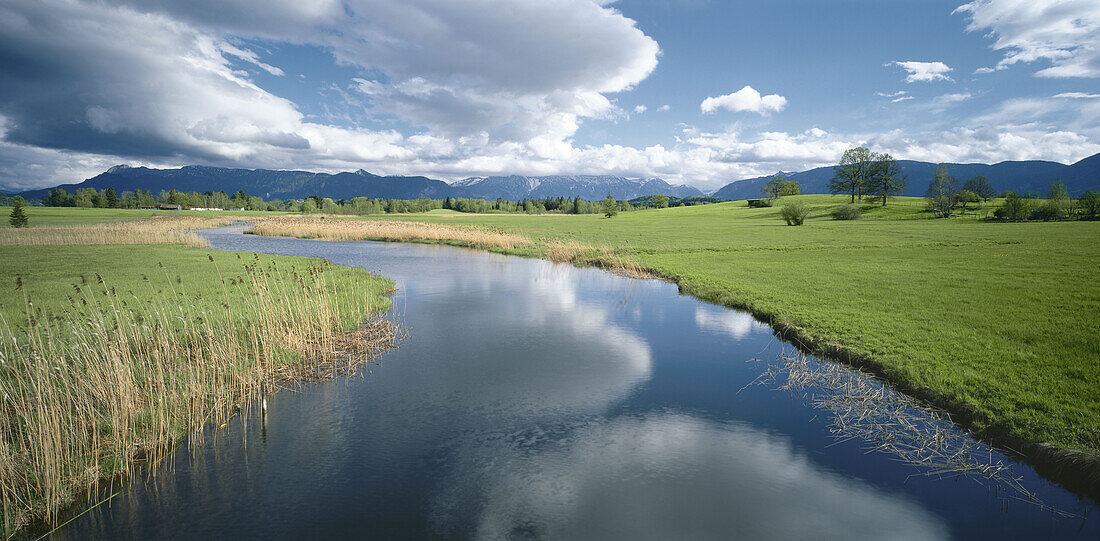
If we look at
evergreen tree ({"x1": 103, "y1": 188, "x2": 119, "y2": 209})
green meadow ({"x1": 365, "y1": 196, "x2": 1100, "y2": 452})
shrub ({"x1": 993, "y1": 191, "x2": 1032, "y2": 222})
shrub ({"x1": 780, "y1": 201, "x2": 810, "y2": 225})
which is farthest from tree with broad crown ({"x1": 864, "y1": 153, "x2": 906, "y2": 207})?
evergreen tree ({"x1": 103, "y1": 188, "x2": 119, "y2": 209})

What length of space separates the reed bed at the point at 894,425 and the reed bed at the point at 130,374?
12410 millimetres

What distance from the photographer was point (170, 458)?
27.7 ft

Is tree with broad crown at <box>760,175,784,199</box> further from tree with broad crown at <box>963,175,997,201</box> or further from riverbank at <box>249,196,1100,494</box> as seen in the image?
riverbank at <box>249,196,1100,494</box>

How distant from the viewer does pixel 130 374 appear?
30.9 ft

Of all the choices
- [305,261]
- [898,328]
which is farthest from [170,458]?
[305,261]

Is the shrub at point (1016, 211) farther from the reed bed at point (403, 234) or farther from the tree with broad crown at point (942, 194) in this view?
the reed bed at point (403, 234)

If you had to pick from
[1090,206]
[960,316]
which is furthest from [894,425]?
[1090,206]

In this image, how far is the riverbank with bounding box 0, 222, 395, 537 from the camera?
294 inches

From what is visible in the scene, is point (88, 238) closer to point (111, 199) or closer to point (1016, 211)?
point (1016, 211)

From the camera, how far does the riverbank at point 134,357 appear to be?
24.5ft

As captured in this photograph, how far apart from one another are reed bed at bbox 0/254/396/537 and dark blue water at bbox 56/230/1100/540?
2.31ft

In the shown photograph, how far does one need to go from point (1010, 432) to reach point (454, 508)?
1055 centimetres

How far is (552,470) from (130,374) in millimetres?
8850

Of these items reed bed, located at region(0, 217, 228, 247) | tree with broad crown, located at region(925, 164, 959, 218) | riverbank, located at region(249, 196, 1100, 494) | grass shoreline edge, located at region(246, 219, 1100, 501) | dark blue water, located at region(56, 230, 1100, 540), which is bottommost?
dark blue water, located at region(56, 230, 1100, 540)
